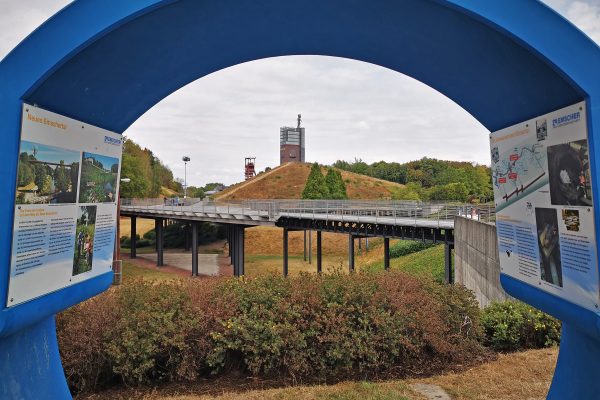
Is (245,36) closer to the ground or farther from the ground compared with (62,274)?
farther from the ground

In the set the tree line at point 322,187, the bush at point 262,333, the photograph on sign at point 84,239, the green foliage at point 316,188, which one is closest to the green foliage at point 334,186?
the tree line at point 322,187

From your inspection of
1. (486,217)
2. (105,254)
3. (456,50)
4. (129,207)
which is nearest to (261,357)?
(105,254)

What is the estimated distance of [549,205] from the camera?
3.75 metres

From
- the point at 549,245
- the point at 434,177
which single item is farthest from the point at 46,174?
the point at 434,177

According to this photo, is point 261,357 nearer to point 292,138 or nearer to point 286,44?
point 286,44

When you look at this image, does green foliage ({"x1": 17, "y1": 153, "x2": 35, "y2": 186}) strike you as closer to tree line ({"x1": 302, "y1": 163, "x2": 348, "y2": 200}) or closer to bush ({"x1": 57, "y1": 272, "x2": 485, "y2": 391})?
bush ({"x1": 57, "y1": 272, "x2": 485, "y2": 391})

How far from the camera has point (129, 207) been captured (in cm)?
4978

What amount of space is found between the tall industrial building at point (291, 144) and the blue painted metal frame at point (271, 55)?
120605 millimetres

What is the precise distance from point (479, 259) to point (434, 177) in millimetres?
83318

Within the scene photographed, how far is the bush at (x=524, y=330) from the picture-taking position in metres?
8.65

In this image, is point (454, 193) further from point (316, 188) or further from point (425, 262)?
point (425, 262)

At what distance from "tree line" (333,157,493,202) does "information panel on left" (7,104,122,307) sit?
50602 mm

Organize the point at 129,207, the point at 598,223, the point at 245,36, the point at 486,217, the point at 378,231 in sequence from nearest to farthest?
the point at 598,223
the point at 245,36
the point at 486,217
the point at 378,231
the point at 129,207

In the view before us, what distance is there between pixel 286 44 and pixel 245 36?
1.81 feet
